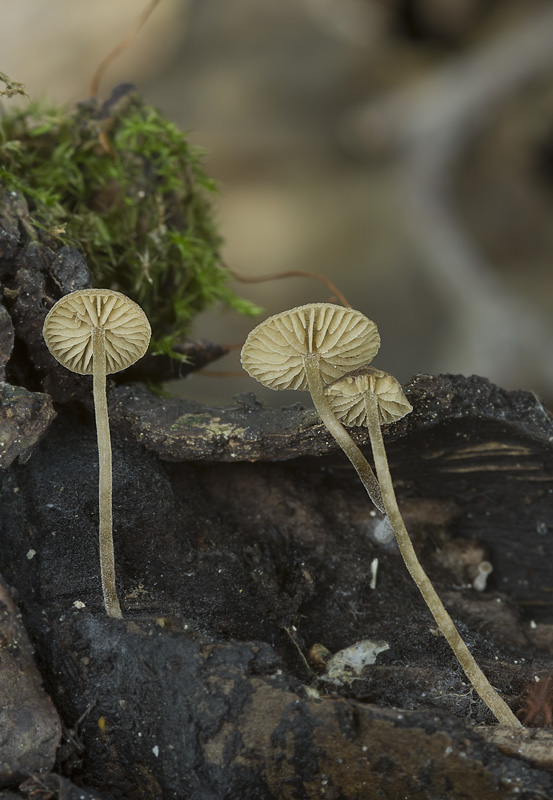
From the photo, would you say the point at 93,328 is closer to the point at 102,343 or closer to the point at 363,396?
the point at 102,343

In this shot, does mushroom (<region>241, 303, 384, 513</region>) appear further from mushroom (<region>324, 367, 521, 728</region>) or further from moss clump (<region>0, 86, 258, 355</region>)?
moss clump (<region>0, 86, 258, 355</region>)

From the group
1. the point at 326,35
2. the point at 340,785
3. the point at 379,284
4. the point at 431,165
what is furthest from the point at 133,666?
the point at 326,35

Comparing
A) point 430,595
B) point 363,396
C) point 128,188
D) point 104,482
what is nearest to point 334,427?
point 363,396

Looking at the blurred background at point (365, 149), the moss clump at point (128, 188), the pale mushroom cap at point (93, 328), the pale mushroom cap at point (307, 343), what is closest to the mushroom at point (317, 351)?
the pale mushroom cap at point (307, 343)

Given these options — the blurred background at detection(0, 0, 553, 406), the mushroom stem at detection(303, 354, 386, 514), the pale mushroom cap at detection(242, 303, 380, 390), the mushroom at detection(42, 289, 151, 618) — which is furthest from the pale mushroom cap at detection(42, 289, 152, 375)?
the blurred background at detection(0, 0, 553, 406)

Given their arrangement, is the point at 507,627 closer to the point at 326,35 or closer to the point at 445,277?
the point at 445,277

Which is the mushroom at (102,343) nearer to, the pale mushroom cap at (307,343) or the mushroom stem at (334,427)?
the pale mushroom cap at (307,343)
